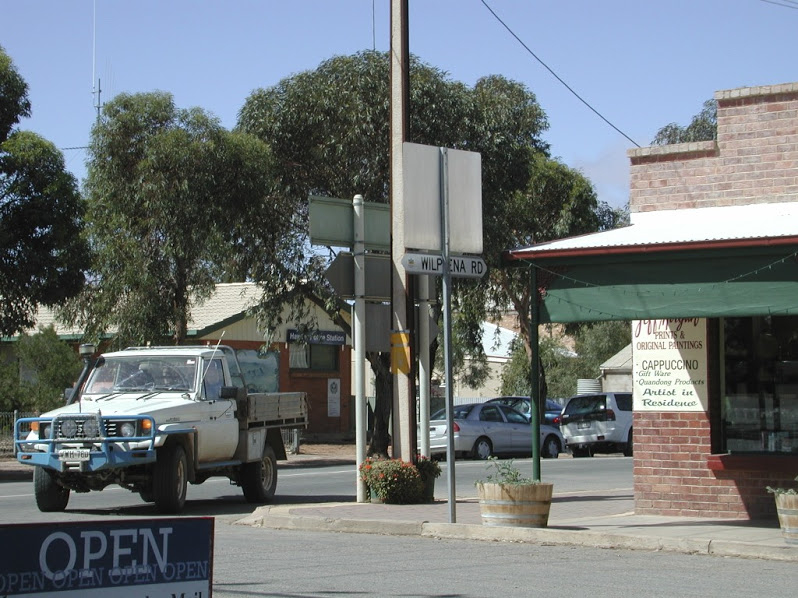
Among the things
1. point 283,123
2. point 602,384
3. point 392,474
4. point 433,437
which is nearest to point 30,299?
point 283,123

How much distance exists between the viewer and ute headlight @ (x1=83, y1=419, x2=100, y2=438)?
13.5 meters

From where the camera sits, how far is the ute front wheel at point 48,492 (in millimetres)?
14055

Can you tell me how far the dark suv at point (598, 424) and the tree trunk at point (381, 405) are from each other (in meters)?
7.13

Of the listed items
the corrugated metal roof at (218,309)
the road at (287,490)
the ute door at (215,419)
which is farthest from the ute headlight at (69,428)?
the corrugated metal roof at (218,309)

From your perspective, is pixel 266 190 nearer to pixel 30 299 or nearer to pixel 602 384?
pixel 30 299

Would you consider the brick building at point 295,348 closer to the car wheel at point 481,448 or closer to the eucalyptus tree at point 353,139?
the car wheel at point 481,448

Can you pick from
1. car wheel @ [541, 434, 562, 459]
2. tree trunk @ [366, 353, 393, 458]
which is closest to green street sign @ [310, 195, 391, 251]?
tree trunk @ [366, 353, 393, 458]

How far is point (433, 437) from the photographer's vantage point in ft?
94.0

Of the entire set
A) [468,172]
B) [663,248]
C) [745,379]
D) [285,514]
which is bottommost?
[285,514]

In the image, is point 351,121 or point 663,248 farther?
point 351,121

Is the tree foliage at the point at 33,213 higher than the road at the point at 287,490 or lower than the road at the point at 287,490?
higher

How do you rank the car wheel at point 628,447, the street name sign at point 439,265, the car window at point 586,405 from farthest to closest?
the car window at point 586,405 → the car wheel at point 628,447 → the street name sign at point 439,265

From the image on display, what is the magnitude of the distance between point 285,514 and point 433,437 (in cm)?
1585

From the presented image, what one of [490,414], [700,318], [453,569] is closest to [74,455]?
[453,569]
